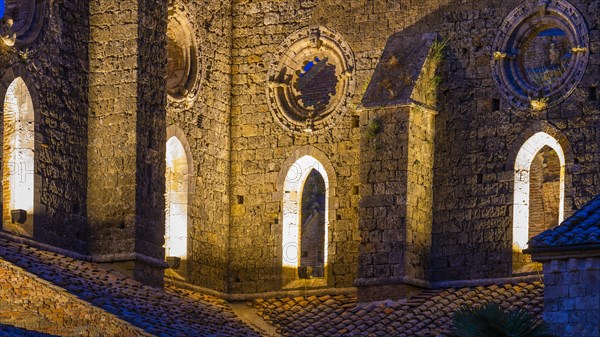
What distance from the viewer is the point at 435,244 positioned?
133 ft

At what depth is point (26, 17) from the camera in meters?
38.4

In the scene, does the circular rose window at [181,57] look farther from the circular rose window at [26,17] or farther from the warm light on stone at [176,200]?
the circular rose window at [26,17]

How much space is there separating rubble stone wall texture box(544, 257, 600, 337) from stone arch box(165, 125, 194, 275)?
1048cm

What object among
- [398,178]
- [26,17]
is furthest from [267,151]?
[26,17]

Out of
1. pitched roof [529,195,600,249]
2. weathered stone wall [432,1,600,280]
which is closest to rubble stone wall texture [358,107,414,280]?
weathered stone wall [432,1,600,280]

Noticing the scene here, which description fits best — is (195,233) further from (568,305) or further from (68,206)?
(568,305)

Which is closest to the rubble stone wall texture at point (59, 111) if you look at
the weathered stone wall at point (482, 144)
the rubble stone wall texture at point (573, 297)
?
the weathered stone wall at point (482, 144)

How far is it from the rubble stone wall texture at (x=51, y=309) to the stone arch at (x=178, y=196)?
20.0 ft

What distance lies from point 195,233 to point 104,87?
3.45 m

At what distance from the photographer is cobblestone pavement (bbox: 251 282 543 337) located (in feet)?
126

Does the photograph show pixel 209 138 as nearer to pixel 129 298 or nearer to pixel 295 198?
pixel 295 198

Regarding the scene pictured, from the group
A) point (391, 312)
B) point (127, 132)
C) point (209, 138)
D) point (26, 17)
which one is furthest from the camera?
point (209, 138)

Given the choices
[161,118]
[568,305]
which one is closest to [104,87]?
[161,118]

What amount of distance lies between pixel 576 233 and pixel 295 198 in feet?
35.3
